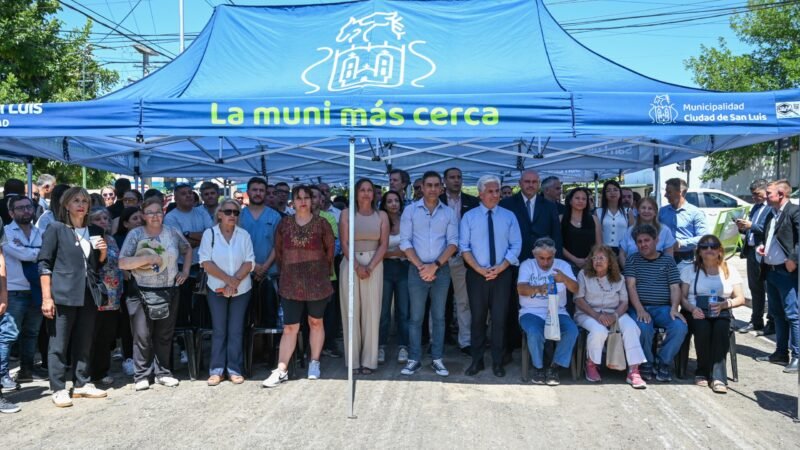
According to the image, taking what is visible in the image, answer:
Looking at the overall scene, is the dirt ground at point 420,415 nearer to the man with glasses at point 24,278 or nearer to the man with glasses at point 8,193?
the man with glasses at point 24,278

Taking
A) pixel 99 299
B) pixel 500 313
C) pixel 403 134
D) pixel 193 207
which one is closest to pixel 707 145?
pixel 500 313

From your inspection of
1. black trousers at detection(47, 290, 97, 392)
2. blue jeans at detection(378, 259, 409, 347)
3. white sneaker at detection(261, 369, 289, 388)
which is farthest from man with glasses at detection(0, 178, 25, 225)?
blue jeans at detection(378, 259, 409, 347)

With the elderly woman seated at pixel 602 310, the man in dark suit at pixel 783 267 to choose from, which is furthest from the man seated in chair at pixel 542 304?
the man in dark suit at pixel 783 267

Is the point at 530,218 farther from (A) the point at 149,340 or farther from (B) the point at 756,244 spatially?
(A) the point at 149,340

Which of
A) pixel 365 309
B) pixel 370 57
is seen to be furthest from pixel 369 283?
pixel 370 57

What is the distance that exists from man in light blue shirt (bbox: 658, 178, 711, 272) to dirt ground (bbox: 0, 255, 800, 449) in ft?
4.99

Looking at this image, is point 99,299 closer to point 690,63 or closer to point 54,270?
point 54,270

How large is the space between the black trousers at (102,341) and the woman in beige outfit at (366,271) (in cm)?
206

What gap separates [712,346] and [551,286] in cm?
148

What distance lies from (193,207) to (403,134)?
10.2 feet

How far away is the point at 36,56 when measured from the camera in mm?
12773

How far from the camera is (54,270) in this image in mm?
4648

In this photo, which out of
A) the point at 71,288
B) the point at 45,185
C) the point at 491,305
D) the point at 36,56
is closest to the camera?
the point at 71,288

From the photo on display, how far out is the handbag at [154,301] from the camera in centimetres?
507
